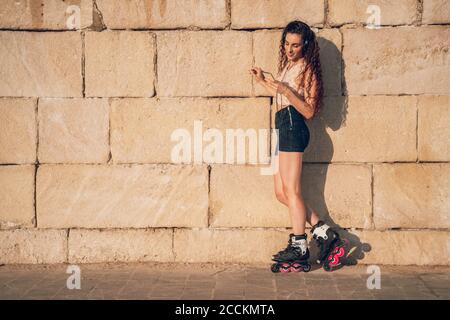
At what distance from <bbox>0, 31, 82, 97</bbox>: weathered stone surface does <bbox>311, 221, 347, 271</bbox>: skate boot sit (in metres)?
2.78

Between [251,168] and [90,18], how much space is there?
7.38 feet

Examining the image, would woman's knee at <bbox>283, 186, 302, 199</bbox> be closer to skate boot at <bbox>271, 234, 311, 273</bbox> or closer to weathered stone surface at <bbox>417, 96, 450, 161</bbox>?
skate boot at <bbox>271, 234, 311, 273</bbox>

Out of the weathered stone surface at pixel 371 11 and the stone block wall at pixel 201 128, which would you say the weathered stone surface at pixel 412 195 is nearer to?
the stone block wall at pixel 201 128

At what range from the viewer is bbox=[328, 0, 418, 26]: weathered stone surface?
5.61 m

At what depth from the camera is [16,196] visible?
576 cm

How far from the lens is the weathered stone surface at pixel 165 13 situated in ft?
18.6

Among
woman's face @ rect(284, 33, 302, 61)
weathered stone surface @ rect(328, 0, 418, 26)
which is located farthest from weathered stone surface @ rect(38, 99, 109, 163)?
weathered stone surface @ rect(328, 0, 418, 26)

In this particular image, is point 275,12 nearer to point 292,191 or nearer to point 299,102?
point 299,102

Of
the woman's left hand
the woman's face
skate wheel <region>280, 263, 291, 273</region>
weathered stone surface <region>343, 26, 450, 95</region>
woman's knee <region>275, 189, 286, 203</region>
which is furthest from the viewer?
weathered stone surface <region>343, 26, 450, 95</region>

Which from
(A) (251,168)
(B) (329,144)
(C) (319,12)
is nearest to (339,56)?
(C) (319,12)
